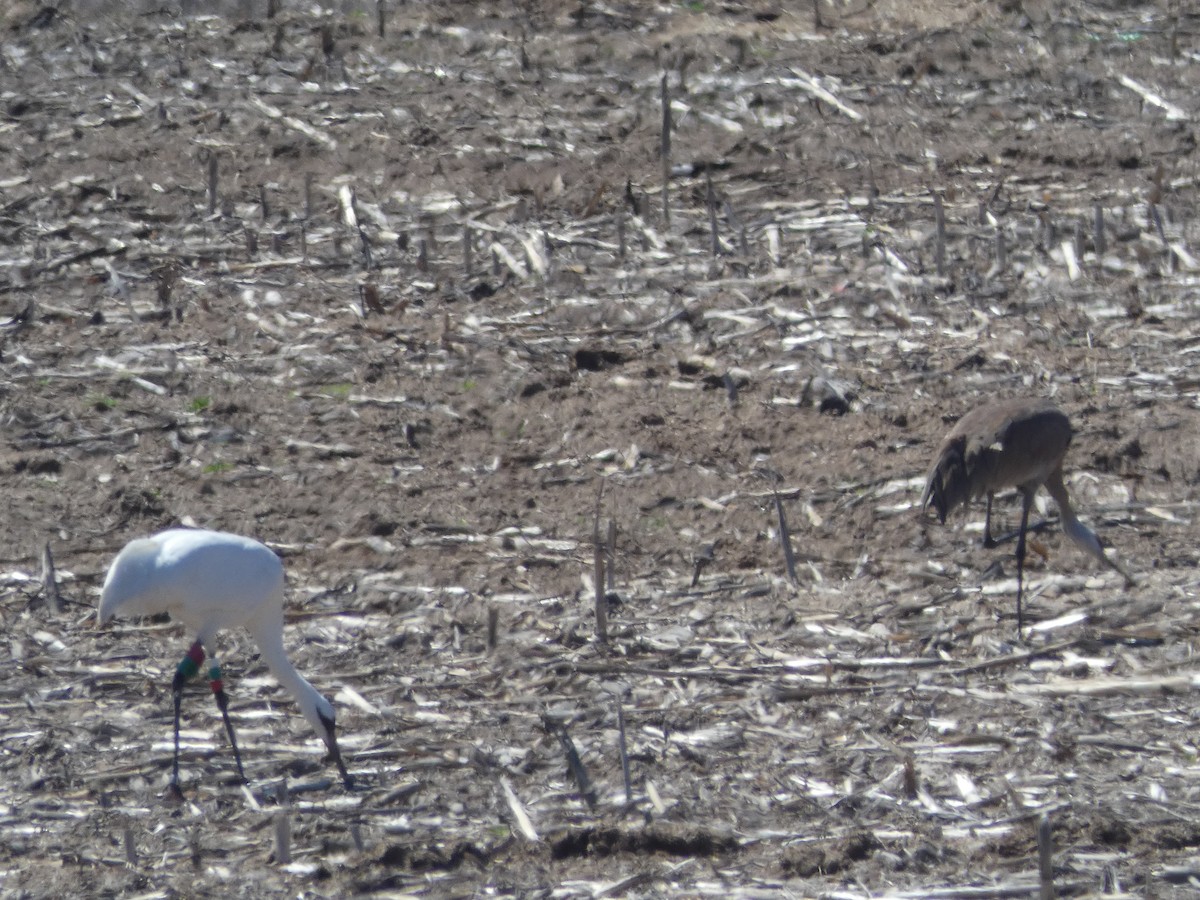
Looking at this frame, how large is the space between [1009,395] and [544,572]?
295 cm

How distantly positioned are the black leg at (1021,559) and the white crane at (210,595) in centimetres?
288

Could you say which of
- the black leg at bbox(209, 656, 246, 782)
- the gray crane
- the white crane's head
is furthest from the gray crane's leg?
the white crane's head

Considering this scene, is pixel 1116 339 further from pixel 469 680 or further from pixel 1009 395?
pixel 469 680

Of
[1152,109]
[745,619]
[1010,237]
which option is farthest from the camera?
[1152,109]

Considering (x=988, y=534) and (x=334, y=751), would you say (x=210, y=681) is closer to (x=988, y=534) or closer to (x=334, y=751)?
(x=334, y=751)

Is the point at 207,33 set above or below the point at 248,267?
above

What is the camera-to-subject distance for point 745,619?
7.71m

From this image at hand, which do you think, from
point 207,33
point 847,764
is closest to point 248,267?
point 207,33

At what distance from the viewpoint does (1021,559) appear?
309 inches

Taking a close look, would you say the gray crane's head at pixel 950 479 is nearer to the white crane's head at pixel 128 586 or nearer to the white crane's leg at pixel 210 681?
the white crane's leg at pixel 210 681

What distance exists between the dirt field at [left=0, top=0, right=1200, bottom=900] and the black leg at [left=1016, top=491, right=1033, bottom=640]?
9 cm

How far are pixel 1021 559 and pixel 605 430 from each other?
2.49 m

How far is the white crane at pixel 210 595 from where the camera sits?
6.72m

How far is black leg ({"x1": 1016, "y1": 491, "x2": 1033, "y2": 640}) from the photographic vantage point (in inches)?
297
